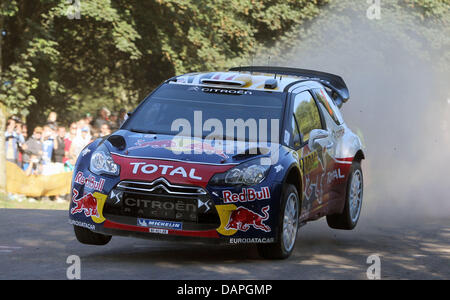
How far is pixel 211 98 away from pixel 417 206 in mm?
7209

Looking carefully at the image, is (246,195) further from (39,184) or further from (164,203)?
(39,184)

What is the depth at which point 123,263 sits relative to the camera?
833 centimetres

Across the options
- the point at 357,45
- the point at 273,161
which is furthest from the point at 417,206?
the point at 357,45

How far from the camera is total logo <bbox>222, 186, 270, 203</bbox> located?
26.9ft

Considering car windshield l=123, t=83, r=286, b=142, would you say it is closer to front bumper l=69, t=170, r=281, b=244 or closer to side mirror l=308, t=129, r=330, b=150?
side mirror l=308, t=129, r=330, b=150

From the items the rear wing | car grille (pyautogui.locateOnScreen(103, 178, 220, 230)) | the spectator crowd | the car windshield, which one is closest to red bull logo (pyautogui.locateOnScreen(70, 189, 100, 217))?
car grille (pyautogui.locateOnScreen(103, 178, 220, 230))

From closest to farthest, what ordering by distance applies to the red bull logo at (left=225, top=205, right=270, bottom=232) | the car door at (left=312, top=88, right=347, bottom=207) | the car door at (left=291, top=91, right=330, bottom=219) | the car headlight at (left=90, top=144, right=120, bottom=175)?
the red bull logo at (left=225, top=205, right=270, bottom=232) < the car headlight at (left=90, top=144, right=120, bottom=175) < the car door at (left=291, top=91, right=330, bottom=219) < the car door at (left=312, top=88, right=347, bottom=207)

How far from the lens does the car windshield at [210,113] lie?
9164mm

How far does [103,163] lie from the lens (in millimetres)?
8508

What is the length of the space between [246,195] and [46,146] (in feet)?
42.3

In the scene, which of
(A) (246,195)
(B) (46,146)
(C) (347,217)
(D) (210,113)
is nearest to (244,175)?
(A) (246,195)

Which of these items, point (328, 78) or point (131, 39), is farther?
point (131, 39)

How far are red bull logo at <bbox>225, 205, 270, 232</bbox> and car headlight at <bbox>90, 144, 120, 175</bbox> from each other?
112 cm

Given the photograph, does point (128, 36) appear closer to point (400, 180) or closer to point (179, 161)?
point (400, 180)
